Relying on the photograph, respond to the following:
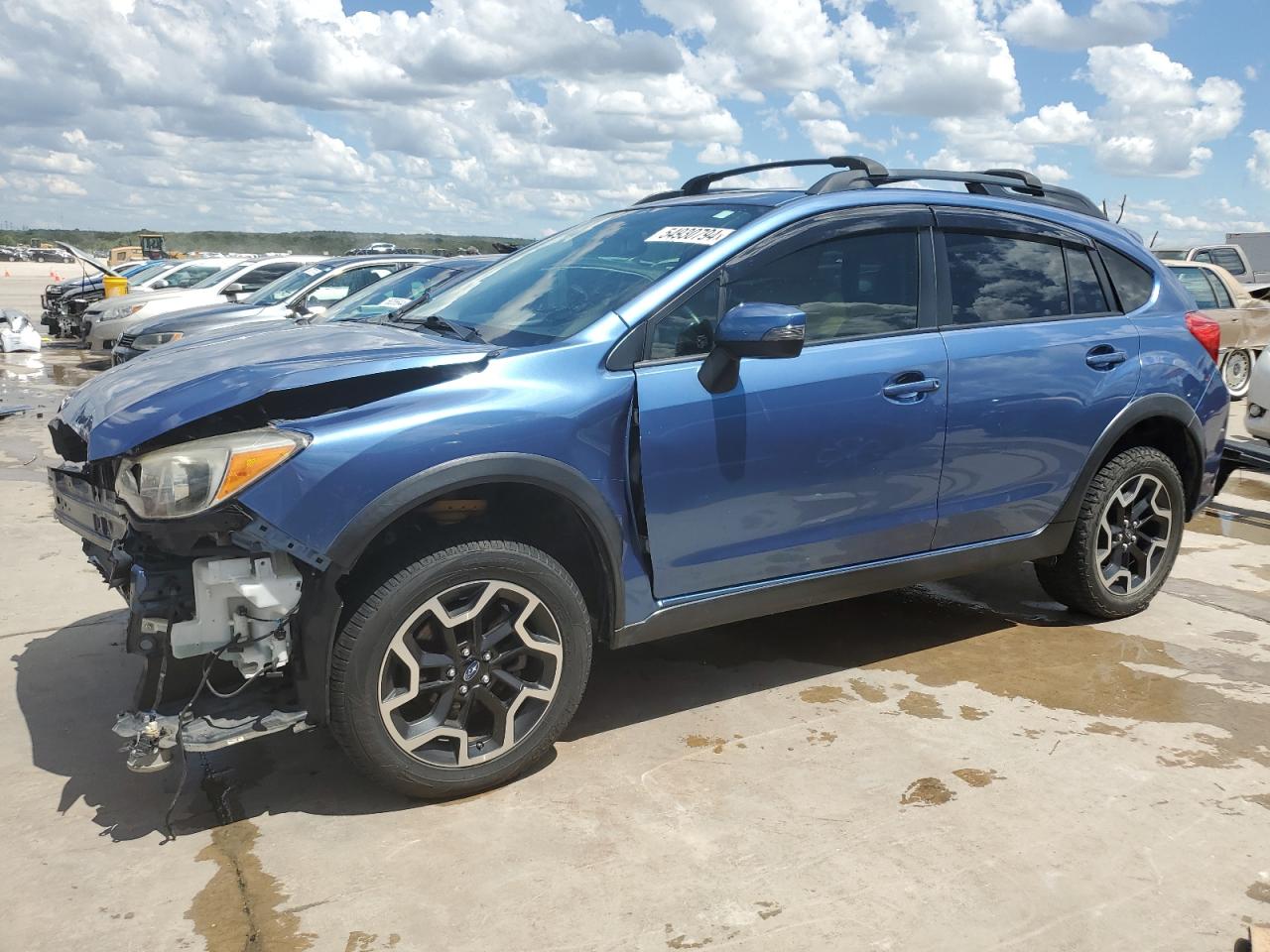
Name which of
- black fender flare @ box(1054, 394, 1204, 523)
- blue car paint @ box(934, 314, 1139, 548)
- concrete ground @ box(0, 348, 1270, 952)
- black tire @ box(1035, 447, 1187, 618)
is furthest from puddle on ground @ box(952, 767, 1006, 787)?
black tire @ box(1035, 447, 1187, 618)

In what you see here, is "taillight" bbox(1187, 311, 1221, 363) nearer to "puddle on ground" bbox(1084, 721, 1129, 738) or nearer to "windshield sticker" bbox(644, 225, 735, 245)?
"puddle on ground" bbox(1084, 721, 1129, 738)

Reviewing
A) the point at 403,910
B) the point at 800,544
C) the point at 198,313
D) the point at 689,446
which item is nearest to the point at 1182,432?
the point at 800,544

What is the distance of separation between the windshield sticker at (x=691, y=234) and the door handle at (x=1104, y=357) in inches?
67.7

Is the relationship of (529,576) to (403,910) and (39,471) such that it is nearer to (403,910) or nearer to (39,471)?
(403,910)

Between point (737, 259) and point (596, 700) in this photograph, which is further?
point (596, 700)

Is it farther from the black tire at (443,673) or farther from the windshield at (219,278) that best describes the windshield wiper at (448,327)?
the windshield at (219,278)

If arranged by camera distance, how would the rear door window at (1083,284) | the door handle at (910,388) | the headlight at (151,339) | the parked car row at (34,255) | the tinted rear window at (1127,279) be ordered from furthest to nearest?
the parked car row at (34,255)
the headlight at (151,339)
the tinted rear window at (1127,279)
the rear door window at (1083,284)
the door handle at (910,388)

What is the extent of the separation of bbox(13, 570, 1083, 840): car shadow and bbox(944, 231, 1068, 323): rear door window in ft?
4.78

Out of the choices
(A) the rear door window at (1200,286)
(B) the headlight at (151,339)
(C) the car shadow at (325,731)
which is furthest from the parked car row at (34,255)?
(C) the car shadow at (325,731)

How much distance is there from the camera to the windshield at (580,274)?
365 cm

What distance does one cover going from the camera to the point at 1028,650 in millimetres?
4668

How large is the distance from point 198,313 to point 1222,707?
37.2 feet

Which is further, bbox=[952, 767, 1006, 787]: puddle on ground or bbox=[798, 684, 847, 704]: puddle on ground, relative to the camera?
bbox=[798, 684, 847, 704]: puddle on ground

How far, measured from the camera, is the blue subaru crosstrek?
2943mm
